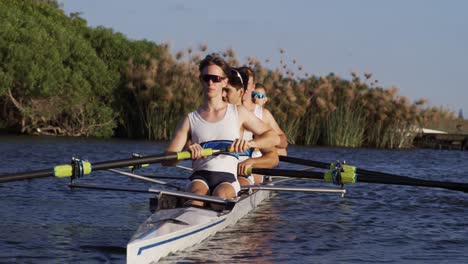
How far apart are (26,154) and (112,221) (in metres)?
14.2

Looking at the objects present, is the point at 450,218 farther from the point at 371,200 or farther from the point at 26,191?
the point at 26,191

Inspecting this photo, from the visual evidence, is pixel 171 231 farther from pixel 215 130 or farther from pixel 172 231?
pixel 215 130

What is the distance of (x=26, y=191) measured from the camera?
13.6m

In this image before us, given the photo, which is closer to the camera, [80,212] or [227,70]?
[227,70]

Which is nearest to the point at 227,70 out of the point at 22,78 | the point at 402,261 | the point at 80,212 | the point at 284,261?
the point at 284,261

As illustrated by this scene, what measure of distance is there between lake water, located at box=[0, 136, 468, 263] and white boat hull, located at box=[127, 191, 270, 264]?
0.14 meters

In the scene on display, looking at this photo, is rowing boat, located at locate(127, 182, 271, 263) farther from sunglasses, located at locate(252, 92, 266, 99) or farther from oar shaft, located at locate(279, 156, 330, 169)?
sunglasses, located at locate(252, 92, 266, 99)

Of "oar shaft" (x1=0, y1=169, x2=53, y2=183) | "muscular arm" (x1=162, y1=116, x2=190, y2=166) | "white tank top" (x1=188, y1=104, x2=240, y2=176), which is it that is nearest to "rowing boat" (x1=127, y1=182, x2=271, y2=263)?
"white tank top" (x1=188, y1=104, x2=240, y2=176)

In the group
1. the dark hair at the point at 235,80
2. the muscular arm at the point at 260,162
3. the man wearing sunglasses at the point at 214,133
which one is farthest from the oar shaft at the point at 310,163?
the man wearing sunglasses at the point at 214,133

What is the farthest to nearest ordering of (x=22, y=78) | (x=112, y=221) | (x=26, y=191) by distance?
(x=22, y=78)
(x=26, y=191)
(x=112, y=221)

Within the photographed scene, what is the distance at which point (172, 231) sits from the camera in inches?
303

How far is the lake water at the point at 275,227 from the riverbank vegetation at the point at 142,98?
21.6m

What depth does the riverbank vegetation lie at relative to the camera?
3788 centimetres

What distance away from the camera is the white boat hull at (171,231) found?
716 cm
